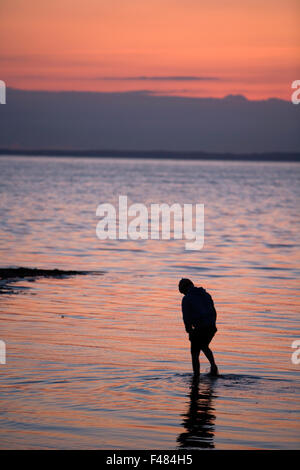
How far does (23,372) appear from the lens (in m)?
12.8

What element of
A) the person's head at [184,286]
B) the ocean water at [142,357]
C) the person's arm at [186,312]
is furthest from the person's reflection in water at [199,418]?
the person's head at [184,286]

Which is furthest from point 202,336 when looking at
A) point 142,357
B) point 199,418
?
point 199,418

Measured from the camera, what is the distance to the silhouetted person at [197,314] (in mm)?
12461

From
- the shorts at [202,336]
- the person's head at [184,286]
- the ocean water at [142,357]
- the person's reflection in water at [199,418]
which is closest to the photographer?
the person's reflection in water at [199,418]

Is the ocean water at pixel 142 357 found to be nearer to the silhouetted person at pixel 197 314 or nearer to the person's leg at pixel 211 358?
the person's leg at pixel 211 358

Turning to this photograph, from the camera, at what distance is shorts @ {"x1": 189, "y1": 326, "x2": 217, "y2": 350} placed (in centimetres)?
1262

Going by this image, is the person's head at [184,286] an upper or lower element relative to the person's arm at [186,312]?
upper

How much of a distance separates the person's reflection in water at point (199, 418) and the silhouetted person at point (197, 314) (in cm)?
57

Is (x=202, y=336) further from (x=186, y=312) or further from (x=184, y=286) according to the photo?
(x=184, y=286)

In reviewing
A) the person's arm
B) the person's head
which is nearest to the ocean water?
the person's arm

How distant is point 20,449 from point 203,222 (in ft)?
144

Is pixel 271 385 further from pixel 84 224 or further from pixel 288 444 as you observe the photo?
pixel 84 224

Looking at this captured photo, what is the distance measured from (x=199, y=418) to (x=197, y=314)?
2169 millimetres
